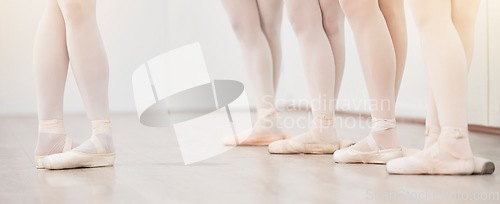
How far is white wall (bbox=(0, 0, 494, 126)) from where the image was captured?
5066mm

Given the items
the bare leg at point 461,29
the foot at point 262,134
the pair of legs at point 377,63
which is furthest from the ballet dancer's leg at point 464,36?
the foot at point 262,134

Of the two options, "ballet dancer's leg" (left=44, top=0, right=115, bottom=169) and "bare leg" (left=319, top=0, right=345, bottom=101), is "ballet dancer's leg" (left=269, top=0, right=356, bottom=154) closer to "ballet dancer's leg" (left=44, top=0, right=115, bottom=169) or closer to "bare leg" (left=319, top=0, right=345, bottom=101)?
"bare leg" (left=319, top=0, right=345, bottom=101)

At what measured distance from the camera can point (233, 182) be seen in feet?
4.82

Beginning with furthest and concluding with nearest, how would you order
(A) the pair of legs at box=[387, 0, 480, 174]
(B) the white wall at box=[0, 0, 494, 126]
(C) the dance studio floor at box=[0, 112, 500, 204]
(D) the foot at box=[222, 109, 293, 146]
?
(B) the white wall at box=[0, 0, 494, 126] → (D) the foot at box=[222, 109, 293, 146] → (A) the pair of legs at box=[387, 0, 480, 174] → (C) the dance studio floor at box=[0, 112, 500, 204]

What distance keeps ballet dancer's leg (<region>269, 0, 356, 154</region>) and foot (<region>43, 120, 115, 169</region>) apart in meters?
0.55

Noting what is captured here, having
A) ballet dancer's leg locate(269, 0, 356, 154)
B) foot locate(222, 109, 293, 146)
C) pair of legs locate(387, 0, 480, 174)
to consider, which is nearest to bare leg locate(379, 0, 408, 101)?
ballet dancer's leg locate(269, 0, 356, 154)

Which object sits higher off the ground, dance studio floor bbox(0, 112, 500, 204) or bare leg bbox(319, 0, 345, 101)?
bare leg bbox(319, 0, 345, 101)

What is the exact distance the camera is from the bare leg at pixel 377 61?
5.61 ft

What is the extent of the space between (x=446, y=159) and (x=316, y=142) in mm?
618

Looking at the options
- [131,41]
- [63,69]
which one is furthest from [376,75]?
[131,41]

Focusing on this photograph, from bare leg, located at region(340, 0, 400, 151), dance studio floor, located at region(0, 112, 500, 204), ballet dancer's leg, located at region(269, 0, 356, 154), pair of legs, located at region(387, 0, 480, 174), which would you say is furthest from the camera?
ballet dancer's leg, located at region(269, 0, 356, 154)

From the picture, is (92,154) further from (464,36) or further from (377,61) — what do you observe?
(464,36)

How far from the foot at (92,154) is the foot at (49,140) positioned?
0.05m

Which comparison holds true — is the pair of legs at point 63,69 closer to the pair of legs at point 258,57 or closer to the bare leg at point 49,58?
the bare leg at point 49,58
